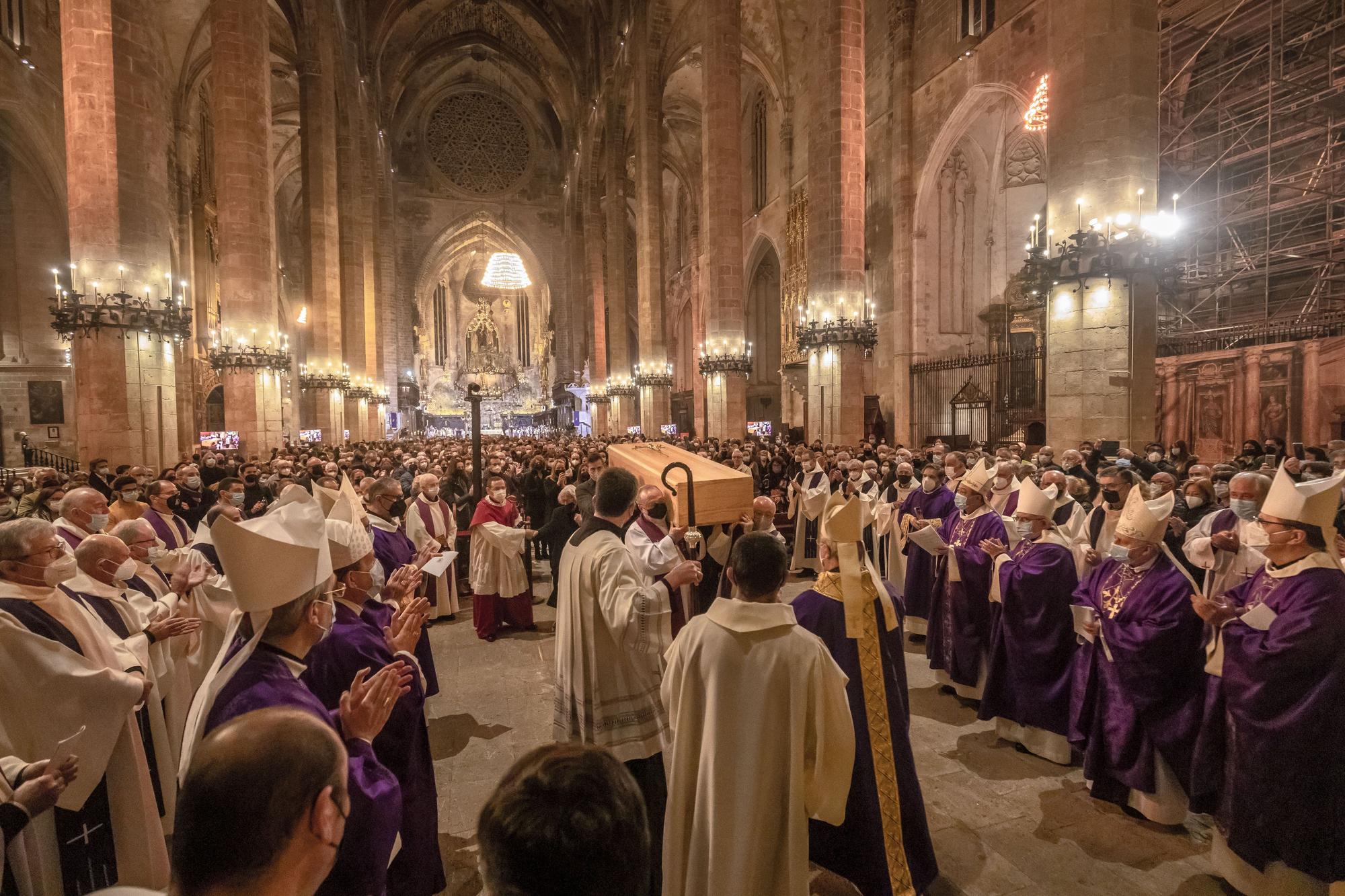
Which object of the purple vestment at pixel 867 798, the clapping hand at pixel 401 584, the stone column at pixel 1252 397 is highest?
the stone column at pixel 1252 397

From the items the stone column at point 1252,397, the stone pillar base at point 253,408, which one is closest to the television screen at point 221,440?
the stone pillar base at point 253,408

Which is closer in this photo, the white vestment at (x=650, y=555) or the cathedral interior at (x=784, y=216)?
the white vestment at (x=650, y=555)

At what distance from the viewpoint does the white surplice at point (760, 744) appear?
91.2 inches

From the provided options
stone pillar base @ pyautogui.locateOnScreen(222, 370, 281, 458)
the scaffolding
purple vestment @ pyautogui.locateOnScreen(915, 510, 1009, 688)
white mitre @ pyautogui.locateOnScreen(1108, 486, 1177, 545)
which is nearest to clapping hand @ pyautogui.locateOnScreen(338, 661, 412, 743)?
white mitre @ pyautogui.locateOnScreen(1108, 486, 1177, 545)

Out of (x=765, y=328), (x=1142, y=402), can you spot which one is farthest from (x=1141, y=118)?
(x=765, y=328)

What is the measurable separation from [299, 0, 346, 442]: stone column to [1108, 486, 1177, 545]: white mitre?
23.6 meters

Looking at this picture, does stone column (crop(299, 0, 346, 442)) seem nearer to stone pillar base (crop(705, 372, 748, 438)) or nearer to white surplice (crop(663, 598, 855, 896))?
stone pillar base (crop(705, 372, 748, 438))

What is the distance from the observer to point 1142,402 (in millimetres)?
10008

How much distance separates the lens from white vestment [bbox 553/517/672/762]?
2.93 meters

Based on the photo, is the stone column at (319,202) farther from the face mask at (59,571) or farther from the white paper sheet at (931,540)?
the white paper sheet at (931,540)

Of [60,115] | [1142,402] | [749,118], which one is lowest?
[1142,402]

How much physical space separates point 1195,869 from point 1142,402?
8579 mm

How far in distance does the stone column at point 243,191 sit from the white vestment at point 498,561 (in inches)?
440

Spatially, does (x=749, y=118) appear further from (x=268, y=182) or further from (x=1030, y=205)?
(x=268, y=182)
